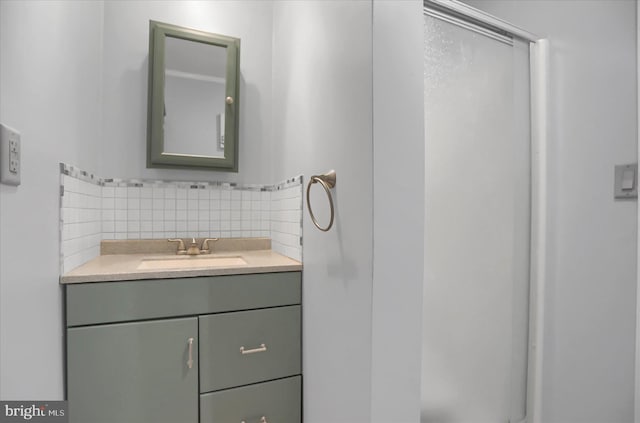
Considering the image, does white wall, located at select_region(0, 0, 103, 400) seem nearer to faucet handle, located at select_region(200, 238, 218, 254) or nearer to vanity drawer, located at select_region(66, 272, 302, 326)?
vanity drawer, located at select_region(66, 272, 302, 326)

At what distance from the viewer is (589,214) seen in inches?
51.2

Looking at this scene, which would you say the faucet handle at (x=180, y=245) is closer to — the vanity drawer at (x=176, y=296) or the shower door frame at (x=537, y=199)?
the vanity drawer at (x=176, y=296)

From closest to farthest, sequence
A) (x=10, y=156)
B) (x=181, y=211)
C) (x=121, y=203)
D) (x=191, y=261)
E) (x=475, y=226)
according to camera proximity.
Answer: (x=10, y=156), (x=475, y=226), (x=191, y=261), (x=121, y=203), (x=181, y=211)

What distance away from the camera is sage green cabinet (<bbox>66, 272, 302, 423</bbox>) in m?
1.05

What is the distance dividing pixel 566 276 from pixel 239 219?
5.30 feet

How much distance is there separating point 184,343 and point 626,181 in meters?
1.78

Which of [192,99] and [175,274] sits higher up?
[192,99]

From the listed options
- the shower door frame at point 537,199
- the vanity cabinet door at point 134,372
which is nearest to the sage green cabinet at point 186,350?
the vanity cabinet door at point 134,372

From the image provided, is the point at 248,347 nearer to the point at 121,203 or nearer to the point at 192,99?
the point at 121,203

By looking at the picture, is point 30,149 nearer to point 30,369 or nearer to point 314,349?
point 30,369

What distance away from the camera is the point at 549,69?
1367mm

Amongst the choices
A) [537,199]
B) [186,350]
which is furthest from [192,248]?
[537,199]

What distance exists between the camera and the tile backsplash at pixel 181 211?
1.35 m

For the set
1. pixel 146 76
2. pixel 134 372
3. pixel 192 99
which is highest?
pixel 146 76
